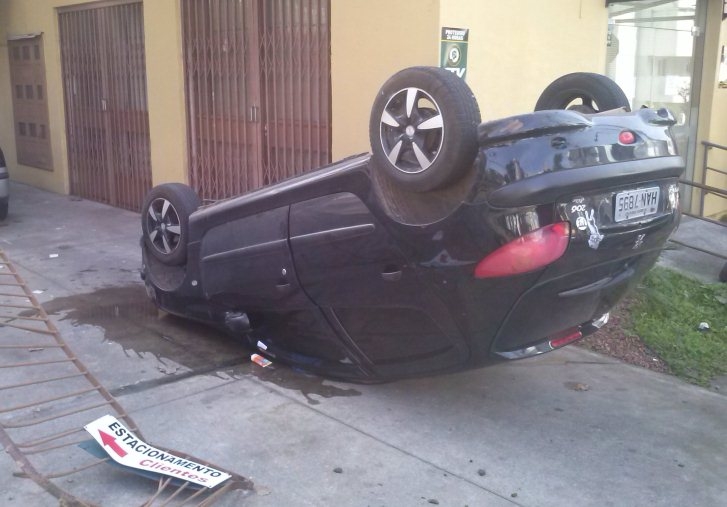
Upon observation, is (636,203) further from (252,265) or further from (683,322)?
(683,322)

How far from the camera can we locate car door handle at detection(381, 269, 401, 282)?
4.18 m

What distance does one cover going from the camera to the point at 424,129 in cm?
Result: 392

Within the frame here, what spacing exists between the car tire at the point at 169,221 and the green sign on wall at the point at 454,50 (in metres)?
2.33

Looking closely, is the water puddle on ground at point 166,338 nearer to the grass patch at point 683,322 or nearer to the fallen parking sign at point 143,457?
the fallen parking sign at point 143,457

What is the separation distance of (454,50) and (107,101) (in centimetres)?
628

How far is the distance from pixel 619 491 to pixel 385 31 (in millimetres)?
4415

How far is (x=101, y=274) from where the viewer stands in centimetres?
766

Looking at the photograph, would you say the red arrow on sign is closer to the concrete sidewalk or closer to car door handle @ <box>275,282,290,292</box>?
the concrete sidewalk

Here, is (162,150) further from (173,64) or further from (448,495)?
(448,495)

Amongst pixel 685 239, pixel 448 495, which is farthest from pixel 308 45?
pixel 448 495

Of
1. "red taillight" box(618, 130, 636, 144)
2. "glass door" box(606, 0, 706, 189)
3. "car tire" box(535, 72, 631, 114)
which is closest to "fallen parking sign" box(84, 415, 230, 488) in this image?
"red taillight" box(618, 130, 636, 144)

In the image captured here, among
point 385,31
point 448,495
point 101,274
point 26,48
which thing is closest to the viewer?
point 448,495

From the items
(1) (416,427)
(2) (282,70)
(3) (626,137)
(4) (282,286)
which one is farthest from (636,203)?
(2) (282,70)

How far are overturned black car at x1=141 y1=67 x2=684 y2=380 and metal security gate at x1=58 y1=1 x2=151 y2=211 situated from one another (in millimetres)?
6105
